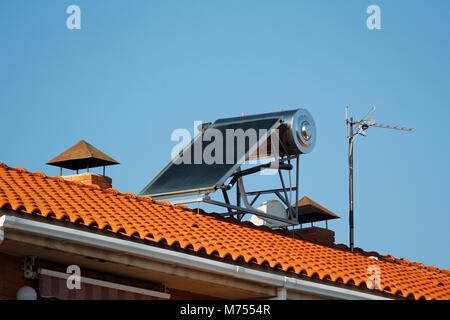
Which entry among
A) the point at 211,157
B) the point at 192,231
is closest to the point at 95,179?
the point at 211,157

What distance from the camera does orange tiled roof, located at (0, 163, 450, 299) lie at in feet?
37.1

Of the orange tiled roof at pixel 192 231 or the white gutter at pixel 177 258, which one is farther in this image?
the orange tiled roof at pixel 192 231

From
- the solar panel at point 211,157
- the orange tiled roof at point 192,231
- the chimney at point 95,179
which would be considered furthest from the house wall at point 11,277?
the chimney at point 95,179

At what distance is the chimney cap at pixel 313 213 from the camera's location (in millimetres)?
23109

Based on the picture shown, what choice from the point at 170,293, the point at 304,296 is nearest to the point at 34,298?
the point at 170,293

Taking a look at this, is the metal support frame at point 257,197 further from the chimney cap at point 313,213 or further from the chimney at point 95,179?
the chimney cap at point 313,213

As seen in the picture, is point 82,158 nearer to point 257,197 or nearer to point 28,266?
point 257,197

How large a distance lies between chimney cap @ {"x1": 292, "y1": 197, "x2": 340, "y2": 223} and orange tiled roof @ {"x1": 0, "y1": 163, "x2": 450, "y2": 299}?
6.53 m

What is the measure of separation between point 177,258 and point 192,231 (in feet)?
5.87

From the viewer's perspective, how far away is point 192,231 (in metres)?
12.9

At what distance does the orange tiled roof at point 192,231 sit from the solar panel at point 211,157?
622 mm

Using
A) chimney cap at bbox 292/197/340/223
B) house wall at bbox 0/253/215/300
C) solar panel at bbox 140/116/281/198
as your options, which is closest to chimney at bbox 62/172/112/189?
solar panel at bbox 140/116/281/198

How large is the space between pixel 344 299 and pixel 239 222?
129 inches
